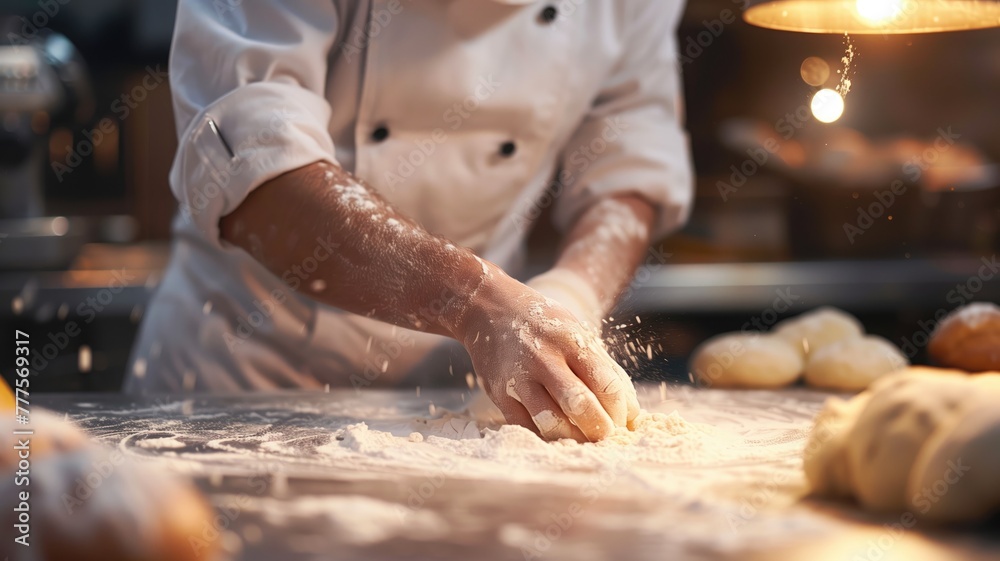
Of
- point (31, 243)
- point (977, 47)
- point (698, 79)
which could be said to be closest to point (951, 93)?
point (977, 47)

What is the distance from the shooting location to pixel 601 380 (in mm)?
1020

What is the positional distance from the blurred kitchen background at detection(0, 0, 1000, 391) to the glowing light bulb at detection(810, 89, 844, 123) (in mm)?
1232

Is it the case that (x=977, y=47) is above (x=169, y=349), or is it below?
above

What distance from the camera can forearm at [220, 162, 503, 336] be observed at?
45.1 inches

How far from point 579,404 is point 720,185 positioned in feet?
7.98

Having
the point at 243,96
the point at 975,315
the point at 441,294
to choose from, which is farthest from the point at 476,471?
the point at 975,315

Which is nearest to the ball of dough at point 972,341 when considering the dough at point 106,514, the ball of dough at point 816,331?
the ball of dough at point 816,331

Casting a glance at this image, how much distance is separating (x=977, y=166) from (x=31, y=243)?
2.95 metres

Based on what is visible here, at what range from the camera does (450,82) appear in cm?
144

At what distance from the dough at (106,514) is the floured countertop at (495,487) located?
0.09ft

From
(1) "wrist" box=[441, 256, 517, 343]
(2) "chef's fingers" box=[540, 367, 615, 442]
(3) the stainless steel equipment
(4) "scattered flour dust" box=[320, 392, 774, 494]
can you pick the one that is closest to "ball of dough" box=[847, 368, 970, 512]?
(4) "scattered flour dust" box=[320, 392, 774, 494]

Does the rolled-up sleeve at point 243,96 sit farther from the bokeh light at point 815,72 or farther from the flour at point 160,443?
the bokeh light at point 815,72

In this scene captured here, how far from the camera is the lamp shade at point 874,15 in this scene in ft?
3.45

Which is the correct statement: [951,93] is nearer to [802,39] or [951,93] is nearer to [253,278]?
[802,39]
